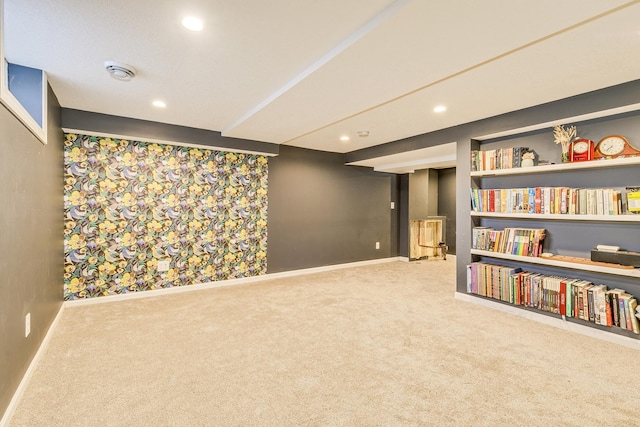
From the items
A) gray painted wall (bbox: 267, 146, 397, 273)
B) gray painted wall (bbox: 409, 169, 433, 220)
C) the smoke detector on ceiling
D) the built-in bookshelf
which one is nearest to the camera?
the smoke detector on ceiling

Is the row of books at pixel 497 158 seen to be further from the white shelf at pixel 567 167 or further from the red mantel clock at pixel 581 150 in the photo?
the red mantel clock at pixel 581 150

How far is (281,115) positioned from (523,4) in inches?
91.4

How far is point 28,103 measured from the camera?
7.88 ft

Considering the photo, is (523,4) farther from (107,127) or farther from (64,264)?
(64,264)

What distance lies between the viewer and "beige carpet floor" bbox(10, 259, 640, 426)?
1674 millimetres

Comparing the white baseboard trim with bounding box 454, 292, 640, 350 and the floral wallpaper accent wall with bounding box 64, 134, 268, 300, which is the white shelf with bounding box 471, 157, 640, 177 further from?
the floral wallpaper accent wall with bounding box 64, 134, 268, 300

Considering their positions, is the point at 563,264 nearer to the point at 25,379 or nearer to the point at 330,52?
the point at 330,52

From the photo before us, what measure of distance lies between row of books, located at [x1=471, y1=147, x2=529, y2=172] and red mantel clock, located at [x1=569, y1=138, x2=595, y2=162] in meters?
0.43

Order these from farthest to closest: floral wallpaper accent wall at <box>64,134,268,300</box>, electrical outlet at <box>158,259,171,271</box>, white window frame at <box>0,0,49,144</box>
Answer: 1. electrical outlet at <box>158,259,171,271</box>
2. floral wallpaper accent wall at <box>64,134,268,300</box>
3. white window frame at <box>0,0,49,144</box>

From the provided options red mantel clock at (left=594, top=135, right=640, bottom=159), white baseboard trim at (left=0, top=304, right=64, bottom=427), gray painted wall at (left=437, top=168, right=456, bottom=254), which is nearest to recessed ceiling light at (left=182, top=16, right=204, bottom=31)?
white baseboard trim at (left=0, top=304, right=64, bottom=427)

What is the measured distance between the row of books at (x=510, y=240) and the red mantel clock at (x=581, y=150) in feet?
2.54

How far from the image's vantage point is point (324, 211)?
18.1 ft

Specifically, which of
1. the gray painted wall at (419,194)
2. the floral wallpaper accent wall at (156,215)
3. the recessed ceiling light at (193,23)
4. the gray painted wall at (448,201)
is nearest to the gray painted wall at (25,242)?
the floral wallpaper accent wall at (156,215)

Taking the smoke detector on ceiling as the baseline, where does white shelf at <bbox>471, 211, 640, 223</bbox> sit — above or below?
below
